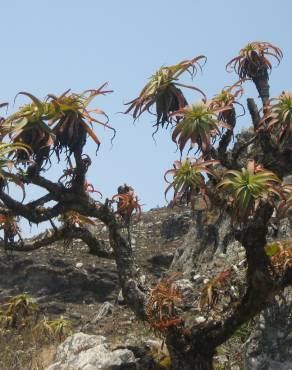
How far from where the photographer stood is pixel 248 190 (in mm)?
7527

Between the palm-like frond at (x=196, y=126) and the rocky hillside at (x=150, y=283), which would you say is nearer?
the palm-like frond at (x=196, y=126)

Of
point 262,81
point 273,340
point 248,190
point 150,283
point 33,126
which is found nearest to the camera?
point 248,190

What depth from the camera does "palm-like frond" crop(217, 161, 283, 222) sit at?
24.4ft

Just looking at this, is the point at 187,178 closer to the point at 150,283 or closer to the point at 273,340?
the point at 273,340

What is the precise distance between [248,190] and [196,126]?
136 cm

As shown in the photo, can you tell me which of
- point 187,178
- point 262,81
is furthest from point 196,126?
point 262,81

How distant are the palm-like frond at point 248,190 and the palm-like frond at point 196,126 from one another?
879 millimetres

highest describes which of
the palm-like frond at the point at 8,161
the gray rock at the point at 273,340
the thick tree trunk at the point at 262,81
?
the thick tree trunk at the point at 262,81

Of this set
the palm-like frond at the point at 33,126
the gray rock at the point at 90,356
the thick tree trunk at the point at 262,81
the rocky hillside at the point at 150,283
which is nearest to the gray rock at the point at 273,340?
the rocky hillside at the point at 150,283

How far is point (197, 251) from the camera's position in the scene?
15.2 metres

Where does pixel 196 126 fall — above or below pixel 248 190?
above

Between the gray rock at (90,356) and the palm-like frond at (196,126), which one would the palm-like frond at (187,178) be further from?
the gray rock at (90,356)

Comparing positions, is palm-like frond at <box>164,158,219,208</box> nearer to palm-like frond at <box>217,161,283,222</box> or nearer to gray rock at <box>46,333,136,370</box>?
palm-like frond at <box>217,161,283,222</box>

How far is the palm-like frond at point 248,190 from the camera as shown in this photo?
7449 millimetres
